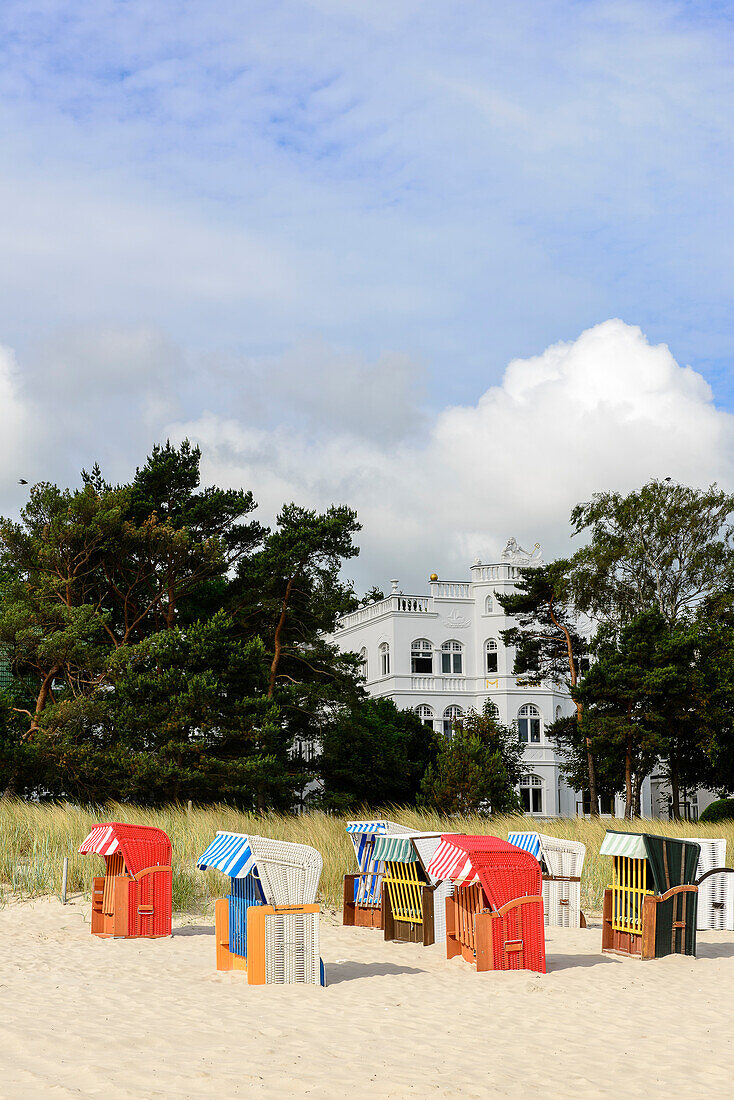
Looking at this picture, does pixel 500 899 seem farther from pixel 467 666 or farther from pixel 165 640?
pixel 467 666

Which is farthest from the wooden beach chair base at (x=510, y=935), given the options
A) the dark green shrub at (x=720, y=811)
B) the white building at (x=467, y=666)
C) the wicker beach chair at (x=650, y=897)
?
the white building at (x=467, y=666)

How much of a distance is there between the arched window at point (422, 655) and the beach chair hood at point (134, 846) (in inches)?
1461

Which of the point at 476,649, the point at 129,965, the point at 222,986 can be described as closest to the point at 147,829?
the point at 129,965

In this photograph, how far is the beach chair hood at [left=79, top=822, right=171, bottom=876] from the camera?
11195mm

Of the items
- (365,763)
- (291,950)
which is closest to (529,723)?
(365,763)

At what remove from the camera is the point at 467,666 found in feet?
160

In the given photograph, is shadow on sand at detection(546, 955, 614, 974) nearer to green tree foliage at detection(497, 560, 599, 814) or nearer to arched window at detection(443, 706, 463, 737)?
green tree foliage at detection(497, 560, 599, 814)

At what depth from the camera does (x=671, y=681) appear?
32.3 m

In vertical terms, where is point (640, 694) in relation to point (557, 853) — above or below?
above

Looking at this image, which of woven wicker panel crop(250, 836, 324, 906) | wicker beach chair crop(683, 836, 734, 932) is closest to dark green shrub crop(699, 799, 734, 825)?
wicker beach chair crop(683, 836, 734, 932)

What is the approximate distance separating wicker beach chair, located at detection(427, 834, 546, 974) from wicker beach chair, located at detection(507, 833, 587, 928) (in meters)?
3.03

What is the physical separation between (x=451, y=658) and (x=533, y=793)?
7.16 m

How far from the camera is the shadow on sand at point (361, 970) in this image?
934 cm

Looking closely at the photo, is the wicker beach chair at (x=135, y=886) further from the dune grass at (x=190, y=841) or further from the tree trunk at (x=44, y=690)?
the tree trunk at (x=44, y=690)
